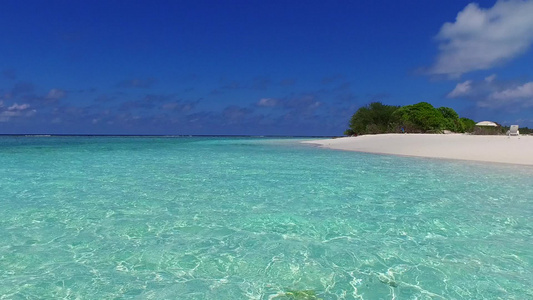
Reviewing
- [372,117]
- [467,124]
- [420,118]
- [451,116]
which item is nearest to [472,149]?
[420,118]

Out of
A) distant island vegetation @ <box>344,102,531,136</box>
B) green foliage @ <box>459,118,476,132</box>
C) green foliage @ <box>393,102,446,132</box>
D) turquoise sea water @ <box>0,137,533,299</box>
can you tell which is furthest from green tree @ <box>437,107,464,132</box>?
turquoise sea water @ <box>0,137,533,299</box>

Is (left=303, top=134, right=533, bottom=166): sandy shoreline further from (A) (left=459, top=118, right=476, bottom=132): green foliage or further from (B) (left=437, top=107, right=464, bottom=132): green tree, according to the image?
(A) (left=459, top=118, right=476, bottom=132): green foliage

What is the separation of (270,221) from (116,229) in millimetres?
3298

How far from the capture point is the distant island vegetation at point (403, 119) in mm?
62625

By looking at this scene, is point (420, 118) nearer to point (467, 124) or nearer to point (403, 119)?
point (403, 119)

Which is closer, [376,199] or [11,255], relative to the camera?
[11,255]

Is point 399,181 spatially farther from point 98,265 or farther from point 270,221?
point 98,265

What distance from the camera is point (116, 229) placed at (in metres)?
6.77

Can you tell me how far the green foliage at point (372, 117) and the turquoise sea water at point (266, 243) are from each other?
59.0 metres

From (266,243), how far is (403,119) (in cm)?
6567

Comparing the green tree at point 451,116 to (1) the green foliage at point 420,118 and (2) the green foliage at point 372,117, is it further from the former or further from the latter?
(2) the green foliage at point 372,117

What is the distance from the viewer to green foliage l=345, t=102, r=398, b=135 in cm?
6800

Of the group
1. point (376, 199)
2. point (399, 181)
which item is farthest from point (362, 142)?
point (376, 199)

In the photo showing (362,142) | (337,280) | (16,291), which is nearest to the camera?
(16,291)
